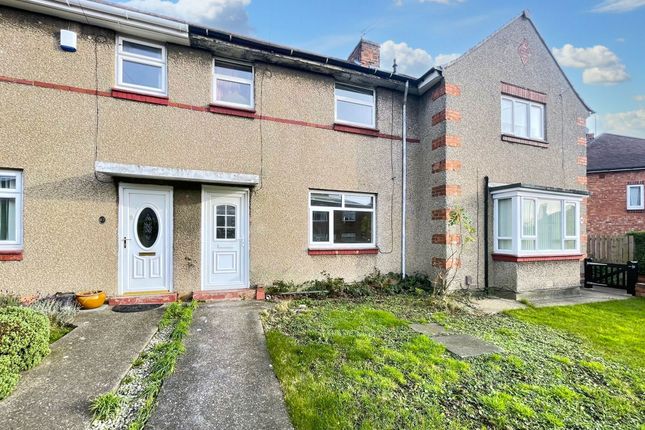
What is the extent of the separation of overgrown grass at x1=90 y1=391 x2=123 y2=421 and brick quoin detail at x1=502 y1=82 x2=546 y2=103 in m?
10.8

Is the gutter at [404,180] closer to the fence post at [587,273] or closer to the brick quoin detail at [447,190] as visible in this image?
the brick quoin detail at [447,190]

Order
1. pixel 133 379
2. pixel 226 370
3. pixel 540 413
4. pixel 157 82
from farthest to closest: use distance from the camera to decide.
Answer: pixel 157 82
pixel 226 370
pixel 133 379
pixel 540 413

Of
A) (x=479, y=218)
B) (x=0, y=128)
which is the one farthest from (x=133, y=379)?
(x=479, y=218)

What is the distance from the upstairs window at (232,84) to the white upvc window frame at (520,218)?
7.19 m

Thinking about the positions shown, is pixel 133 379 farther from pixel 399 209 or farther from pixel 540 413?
pixel 399 209

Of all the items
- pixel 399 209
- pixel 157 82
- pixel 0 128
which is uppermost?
pixel 157 82

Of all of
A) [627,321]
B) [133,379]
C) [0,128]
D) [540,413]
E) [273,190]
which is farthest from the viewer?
[273,190]

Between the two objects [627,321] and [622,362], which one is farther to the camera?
[627,321]

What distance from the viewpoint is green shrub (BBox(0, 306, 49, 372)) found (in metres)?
3.13

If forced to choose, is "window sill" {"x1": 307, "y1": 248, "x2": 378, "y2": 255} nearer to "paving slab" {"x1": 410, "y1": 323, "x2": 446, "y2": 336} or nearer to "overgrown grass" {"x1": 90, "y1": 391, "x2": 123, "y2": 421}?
"paving slab" {"x1": 410, "y1": 323, "x2": 446, "y2": 336}

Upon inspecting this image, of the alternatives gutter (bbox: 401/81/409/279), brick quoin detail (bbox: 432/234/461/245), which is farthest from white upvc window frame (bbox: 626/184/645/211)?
gutter (bbox: 401/81/409/279)

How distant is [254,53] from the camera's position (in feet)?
22.9

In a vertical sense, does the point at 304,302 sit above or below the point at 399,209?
below

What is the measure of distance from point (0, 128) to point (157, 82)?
9.52 feet
